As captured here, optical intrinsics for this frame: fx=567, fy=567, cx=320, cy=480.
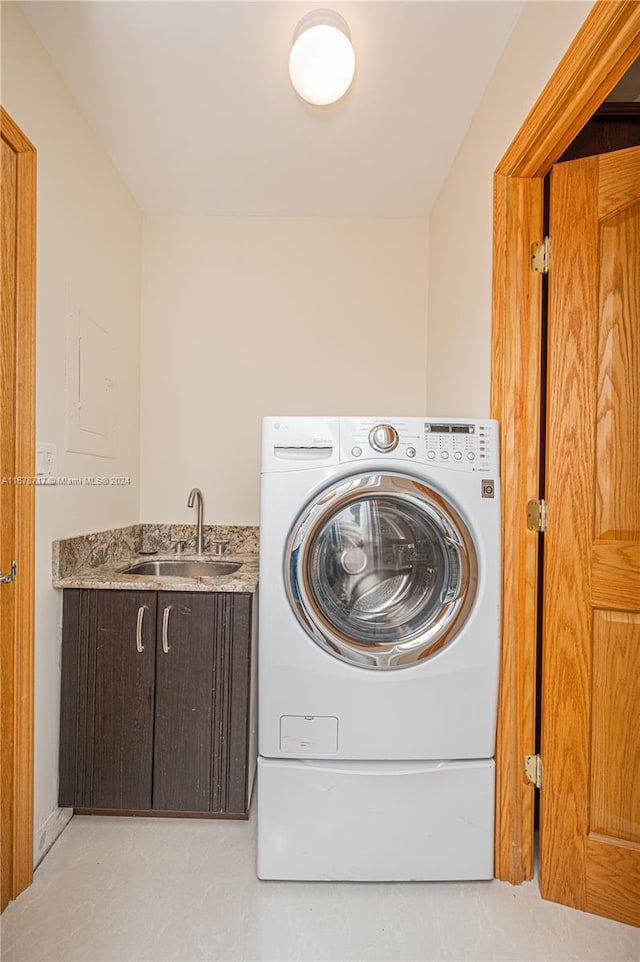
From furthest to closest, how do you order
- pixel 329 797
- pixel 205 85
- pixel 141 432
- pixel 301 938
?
pixel 141 432
pixel 205 85
pixel 329 797
pixel 301 938

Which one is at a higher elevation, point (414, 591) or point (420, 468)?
point (420, 468)

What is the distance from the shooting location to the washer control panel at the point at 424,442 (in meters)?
1.64

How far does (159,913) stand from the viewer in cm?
150

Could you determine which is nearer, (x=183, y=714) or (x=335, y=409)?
(x=183, y=714)

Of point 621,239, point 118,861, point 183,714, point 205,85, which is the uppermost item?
point 205,85

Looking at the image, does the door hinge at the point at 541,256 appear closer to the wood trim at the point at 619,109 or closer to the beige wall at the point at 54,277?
the wood trim at the point at 619,109

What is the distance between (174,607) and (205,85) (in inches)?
67.2

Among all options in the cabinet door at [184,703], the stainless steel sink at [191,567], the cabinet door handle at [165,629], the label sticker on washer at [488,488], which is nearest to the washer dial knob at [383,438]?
the label sticker on washer at [488,488]

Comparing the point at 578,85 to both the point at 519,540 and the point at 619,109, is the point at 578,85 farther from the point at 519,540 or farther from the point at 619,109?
the point at 519,540

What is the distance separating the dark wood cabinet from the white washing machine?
269 millimetres

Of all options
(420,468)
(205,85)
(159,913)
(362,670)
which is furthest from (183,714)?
(205,85)

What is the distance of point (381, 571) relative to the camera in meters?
1.66

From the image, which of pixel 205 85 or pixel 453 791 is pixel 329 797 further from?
pixel 205 85

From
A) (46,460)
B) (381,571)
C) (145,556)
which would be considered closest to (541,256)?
(381,571)
